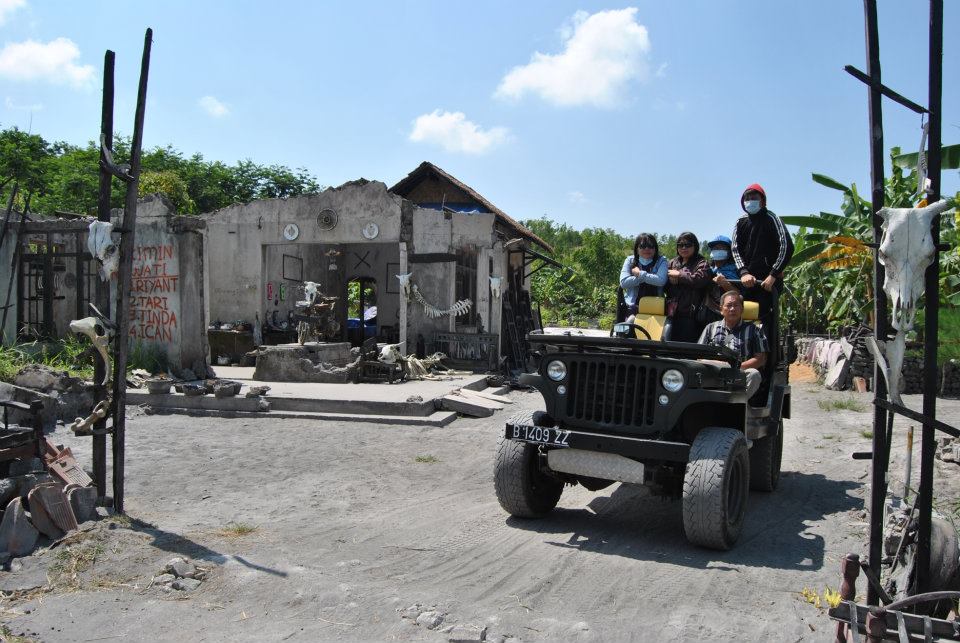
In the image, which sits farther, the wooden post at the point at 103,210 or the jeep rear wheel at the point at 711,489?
the wooden post at the point at 103,210

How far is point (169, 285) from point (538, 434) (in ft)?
35.2

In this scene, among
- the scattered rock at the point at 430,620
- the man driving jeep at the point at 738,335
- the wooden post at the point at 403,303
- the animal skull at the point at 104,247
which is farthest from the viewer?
the wooden post at the point at 403,303

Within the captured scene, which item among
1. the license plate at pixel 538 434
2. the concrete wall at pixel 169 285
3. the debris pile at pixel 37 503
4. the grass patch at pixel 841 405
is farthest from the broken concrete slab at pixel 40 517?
the grass patch at pixel 841 405

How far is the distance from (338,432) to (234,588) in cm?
581

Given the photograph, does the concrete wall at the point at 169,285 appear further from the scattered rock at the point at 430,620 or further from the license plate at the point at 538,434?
the scattered rock at the point at 430,620

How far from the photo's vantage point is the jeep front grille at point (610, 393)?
18.2 ft

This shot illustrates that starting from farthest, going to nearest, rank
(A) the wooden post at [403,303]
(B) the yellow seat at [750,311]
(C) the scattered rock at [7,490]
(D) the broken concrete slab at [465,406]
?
1. (A) the wooden post at [403,303]
2. (D) the broken concrete slab at [465,406]
3. (B) the yellow seat at [750,311]
4. (C) the scattered rock at [7,490]

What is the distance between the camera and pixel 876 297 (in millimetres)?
3357

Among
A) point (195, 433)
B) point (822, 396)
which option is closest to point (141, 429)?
point (195, 433)

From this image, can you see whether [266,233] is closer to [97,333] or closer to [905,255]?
[97,333]

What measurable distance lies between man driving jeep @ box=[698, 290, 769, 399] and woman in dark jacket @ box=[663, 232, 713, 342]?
0.52 meters

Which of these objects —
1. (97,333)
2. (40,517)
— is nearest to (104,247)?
(97,333)

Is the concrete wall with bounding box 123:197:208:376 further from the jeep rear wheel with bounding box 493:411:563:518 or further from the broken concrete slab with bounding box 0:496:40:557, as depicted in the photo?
the jeep rear wheel with bounding box 493:411:563:518

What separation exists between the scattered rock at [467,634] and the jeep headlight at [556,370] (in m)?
2.32
